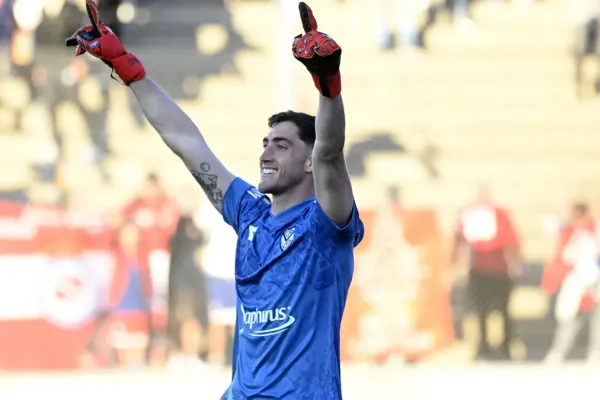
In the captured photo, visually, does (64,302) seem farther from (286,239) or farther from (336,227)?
(336,227)

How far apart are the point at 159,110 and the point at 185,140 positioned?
16 cm

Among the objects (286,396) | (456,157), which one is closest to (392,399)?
(456,157)

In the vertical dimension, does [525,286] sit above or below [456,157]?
below

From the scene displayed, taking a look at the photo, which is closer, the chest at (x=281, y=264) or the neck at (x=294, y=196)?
the chest at (x=281, y=264)

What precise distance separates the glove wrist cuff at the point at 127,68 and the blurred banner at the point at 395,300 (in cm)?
697

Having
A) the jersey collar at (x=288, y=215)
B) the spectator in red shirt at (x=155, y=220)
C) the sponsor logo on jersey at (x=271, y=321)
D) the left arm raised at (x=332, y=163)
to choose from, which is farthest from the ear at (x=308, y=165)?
the spectator in red shirt at (x=155, y=220)

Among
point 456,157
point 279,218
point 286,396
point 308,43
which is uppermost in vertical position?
point 456,157

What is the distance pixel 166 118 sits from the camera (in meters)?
4.55

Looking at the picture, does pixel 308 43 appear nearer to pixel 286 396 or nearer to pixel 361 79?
pixel 286 396

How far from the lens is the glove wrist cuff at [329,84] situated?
3580 mm

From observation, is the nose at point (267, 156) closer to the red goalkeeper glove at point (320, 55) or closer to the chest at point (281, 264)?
the chest at point (281, 264)

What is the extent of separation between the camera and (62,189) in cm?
1199

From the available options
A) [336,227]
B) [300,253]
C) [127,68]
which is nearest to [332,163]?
[336,227]

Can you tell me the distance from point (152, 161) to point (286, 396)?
876 centimetres
